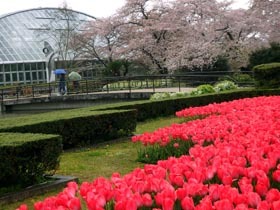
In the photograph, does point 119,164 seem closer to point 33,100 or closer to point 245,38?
point 33,100

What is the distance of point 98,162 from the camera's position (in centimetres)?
833

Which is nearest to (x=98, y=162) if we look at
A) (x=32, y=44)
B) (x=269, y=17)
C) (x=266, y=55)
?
(x=266, y=55)

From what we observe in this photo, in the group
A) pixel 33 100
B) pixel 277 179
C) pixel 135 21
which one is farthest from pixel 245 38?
pixel 277 179

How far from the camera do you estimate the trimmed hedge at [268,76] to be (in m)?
19.8

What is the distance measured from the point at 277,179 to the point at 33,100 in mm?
27338

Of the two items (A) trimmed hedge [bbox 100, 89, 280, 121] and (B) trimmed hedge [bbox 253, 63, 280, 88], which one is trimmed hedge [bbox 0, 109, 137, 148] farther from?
(B) trimmed hedge [bbox 253, 63, 280, 88]

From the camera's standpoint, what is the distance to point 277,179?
11.8ft

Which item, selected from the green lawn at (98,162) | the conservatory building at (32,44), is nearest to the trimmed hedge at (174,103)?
the green lawn at (98,162)

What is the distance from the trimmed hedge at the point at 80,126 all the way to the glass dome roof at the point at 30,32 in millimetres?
33394

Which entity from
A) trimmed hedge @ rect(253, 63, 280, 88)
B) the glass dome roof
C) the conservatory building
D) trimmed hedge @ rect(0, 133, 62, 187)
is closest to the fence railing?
the conservatory building

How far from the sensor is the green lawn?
728 centimetres

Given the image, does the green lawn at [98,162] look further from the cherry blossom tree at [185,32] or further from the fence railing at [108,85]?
the cherry blossom tree at [185,32]

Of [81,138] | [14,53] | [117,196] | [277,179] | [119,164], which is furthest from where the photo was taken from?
[14,53]

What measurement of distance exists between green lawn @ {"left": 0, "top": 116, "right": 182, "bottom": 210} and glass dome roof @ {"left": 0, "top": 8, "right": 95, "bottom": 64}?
1356 inches
